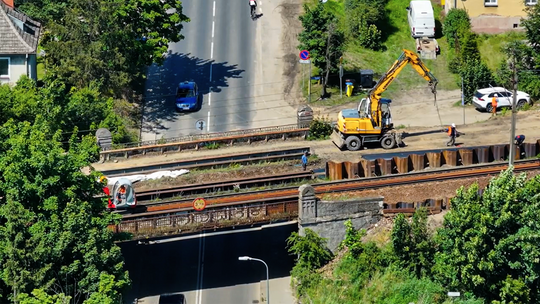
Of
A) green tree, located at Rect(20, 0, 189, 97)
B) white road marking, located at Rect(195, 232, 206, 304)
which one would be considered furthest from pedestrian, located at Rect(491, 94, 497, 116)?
white road marking, located at Rect(195, 232, 206, 304)

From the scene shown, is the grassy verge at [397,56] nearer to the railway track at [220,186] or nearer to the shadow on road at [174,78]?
the shadow on road at [174,78]

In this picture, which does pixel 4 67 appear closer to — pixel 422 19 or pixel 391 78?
pixel 391 78

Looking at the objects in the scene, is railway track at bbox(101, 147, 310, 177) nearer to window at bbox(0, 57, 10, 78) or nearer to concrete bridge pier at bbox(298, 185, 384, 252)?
concrete bridge pier at bbox(298, 185, 384, 252)

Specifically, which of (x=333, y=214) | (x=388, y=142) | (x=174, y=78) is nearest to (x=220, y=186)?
(x=333, y=214)

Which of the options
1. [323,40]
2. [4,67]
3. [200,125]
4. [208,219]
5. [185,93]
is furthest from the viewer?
[185,93]

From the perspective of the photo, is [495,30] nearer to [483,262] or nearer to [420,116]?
[420,116]

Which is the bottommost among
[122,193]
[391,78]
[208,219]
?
[208,219]
